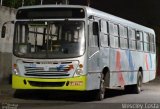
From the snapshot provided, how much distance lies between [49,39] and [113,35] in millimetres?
3425

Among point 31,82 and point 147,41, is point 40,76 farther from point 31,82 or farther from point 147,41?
point 147,41

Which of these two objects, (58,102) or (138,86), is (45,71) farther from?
(138,86)

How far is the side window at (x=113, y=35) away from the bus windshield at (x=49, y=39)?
2705mm

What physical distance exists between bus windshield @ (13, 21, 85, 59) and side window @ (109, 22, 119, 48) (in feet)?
8.88

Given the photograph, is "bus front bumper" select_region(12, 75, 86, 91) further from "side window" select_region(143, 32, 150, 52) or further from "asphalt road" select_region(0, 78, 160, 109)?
"side window" select_region(143, 32, 150, 52)

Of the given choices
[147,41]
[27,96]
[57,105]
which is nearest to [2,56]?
[27,96]

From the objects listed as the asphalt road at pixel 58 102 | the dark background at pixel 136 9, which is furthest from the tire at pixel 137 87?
the dark background at pixel 136 9

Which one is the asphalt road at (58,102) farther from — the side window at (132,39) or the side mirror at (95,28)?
the side window at (132,39)

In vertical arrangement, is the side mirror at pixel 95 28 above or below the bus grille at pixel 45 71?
A: above

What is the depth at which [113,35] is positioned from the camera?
20875 millimetres

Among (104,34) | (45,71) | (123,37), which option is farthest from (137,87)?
(45,71)

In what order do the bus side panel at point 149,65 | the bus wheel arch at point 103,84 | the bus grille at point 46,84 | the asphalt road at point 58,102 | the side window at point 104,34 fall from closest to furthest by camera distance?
the asphalt road at point 58,102
the bus grille at point 46,84
the bus wheel arch at point 103,84
the side window at point 104,34
the bus side panel at point 149,65

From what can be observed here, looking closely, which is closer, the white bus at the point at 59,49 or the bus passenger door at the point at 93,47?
the white bus at the point at 59,49

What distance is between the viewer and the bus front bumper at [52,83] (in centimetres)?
1775
